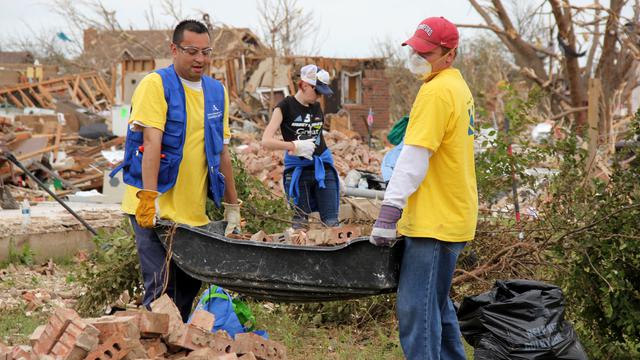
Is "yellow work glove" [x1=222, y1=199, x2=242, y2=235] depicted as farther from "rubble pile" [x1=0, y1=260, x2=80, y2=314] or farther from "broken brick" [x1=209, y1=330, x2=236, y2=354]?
"rubble pile" [x1=0, y1=260, x2=80, y2=314]

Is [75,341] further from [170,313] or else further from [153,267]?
[153,267]

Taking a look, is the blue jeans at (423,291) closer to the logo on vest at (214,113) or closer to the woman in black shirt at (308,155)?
the logo on vest at (214,113)

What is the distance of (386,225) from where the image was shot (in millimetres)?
3887

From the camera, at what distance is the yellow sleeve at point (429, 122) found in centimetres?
385

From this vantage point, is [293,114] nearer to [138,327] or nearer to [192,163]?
[192,163]

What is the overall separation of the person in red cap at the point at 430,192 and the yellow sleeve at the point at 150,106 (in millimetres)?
1330

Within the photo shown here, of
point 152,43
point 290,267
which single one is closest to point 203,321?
point 290,267

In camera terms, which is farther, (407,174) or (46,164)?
(46,164)

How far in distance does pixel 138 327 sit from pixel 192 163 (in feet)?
3.27

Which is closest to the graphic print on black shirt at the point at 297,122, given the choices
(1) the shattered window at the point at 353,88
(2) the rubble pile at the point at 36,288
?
(2) the rubble pile at the point at 36,288

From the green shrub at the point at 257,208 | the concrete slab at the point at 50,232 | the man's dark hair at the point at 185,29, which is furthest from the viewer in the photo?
the concrete slab at the point at 50,232

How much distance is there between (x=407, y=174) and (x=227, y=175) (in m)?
1.59

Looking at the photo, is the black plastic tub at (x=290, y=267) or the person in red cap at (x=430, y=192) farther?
the black plastic tub at (x=290, y=267)

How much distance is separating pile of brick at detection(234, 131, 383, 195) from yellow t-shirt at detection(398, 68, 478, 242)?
31.5 ft
